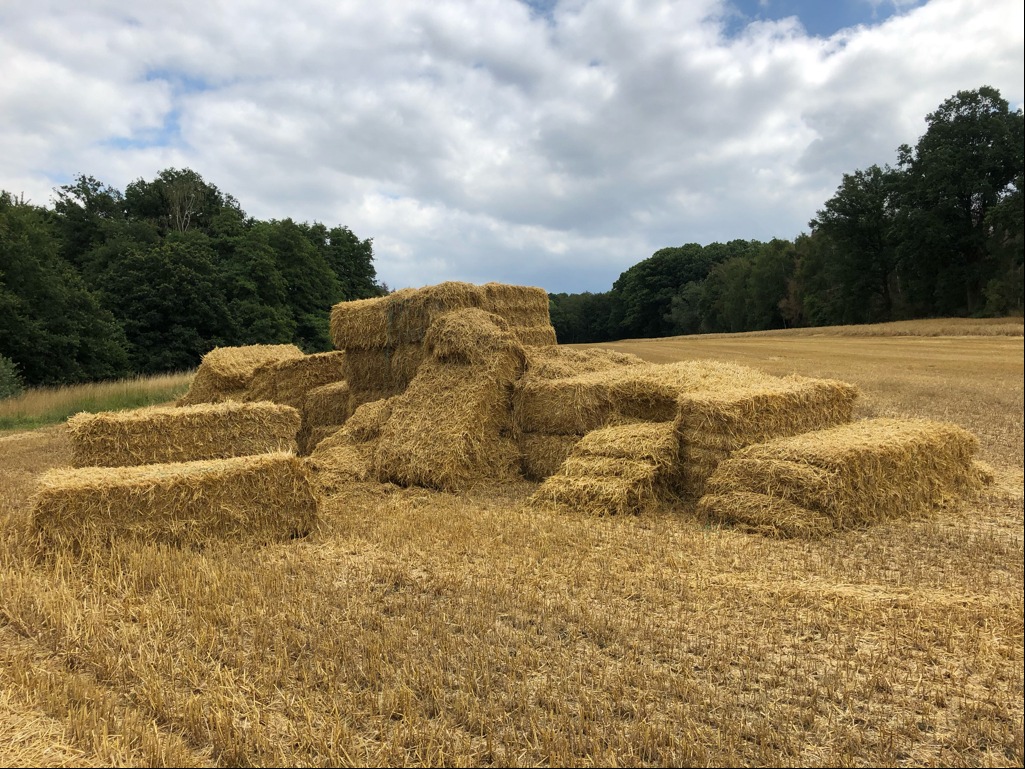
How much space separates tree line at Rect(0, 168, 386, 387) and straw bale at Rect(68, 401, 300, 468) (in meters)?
18.5

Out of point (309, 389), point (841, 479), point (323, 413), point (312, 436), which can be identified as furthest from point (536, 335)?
→ point (841, 479)

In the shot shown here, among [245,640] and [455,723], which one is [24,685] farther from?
[455,723]

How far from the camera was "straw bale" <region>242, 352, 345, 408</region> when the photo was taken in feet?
43.0

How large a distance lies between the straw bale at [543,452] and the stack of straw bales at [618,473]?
0.75 metres

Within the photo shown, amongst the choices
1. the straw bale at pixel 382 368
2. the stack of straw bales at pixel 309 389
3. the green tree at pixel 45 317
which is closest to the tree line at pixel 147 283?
the green tree at pixel 45 317

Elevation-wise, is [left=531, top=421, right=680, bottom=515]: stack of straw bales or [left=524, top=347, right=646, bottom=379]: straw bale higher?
[left=524, top=347, right=646, bottom=379]: straw bale

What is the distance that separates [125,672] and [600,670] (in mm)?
2500

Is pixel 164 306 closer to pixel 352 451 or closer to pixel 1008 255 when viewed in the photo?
pixel 352 451

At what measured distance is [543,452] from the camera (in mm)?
8914

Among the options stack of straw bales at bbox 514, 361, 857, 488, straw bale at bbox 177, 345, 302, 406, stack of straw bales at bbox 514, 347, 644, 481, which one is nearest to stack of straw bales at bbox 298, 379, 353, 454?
straw bale at bbox 177, 345, 302, 406

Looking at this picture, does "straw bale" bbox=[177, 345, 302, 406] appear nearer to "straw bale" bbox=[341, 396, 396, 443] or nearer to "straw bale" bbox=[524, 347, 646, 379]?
"straw bale" bbox=[341, 396, 396, 443]

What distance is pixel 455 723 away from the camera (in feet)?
9.21

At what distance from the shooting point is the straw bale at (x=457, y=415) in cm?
848

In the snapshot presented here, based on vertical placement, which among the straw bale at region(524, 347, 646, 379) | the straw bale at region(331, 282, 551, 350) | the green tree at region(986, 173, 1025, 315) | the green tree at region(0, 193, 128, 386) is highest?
the green tree at region(0, 193, 128, 386)
